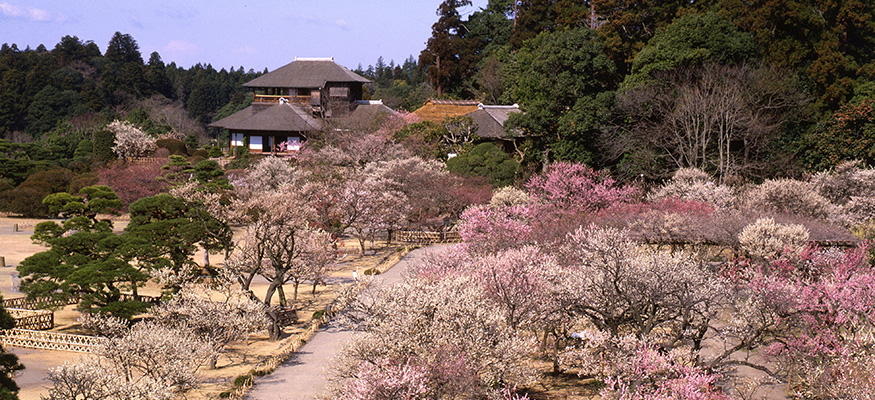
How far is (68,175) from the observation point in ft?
184

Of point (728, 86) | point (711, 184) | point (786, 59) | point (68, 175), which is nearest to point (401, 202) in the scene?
point (711, 184)

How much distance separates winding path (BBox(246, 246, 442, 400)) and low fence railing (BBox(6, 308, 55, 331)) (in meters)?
9.22

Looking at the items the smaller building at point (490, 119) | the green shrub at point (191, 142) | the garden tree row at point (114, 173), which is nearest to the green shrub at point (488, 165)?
the smaller building at point (490, 119)

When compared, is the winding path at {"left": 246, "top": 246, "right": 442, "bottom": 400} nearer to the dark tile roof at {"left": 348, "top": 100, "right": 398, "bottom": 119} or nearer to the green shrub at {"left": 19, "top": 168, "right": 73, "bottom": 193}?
the dark tile roof at {"left": 348, "top": 100, "right": 398, "bottom": 119}

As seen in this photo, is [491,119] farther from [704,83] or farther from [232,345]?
[232,345]

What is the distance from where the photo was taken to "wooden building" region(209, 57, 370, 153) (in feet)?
206

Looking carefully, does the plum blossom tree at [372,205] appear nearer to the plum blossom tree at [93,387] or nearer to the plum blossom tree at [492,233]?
the plum blossom tree at [492,233]

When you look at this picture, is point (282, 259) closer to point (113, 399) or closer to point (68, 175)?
point (113, 399)

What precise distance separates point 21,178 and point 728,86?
50.8 m

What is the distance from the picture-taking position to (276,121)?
63.1 m

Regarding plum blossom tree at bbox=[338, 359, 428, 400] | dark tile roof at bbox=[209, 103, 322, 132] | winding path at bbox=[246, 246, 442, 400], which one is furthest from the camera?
dark tile roof at bbox=[209, 103, 322, 132]

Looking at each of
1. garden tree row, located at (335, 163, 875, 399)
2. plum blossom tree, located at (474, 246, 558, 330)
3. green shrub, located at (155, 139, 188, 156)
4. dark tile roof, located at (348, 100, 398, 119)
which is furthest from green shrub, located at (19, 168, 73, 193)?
plum blossom tree, located at (474, 246, 558, 330)

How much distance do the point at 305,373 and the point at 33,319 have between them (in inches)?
444

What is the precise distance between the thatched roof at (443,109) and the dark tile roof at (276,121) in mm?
9050
